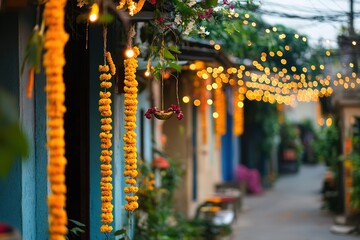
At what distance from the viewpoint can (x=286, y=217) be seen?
1852 centimetres

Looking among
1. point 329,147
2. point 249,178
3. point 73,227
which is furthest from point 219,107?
point 73,227

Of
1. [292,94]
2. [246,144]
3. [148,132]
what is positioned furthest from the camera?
[246,144]

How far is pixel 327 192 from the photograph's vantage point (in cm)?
2025

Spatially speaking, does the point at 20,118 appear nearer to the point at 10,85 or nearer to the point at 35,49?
the point at 10,85

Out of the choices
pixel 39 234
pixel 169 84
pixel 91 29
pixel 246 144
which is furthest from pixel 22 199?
pixel 246 144

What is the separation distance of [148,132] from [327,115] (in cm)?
979

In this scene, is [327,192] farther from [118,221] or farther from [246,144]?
[118,221]

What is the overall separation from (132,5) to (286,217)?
1317cm

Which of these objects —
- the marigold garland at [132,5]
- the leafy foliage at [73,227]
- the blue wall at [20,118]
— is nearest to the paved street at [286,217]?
the leafy foliage at [73,227]

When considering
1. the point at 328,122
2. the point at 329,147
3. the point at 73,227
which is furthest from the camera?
the point at 328,122

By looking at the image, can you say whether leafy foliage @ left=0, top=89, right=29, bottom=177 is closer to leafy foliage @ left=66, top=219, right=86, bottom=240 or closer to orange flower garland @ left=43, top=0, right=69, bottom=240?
orange flower garland @ left=43, top=0, right=69, bottom=240

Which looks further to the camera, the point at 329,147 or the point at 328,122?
the point at 328,122

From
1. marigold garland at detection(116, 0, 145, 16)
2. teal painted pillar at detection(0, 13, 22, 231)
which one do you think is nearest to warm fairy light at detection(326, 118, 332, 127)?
marigold garland at detection(116, 0, 145, 16)

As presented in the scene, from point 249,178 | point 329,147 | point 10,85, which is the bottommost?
point 249,178
